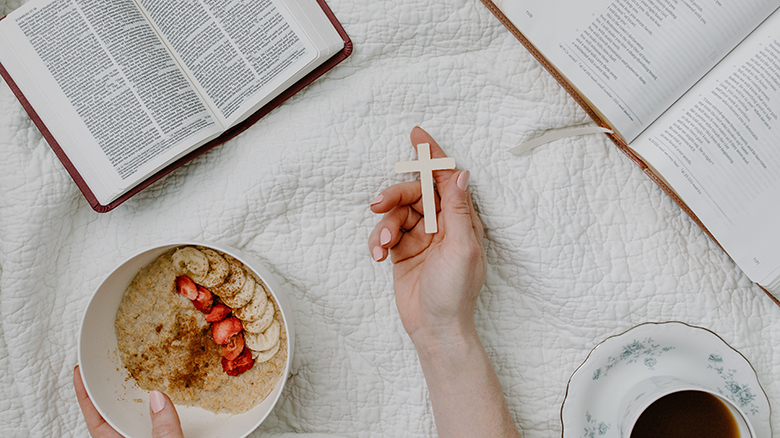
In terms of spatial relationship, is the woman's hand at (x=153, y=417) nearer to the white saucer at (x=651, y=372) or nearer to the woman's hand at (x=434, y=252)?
the woman's hand at (x=434, y=252)

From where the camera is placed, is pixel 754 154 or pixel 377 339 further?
pixel 377 339

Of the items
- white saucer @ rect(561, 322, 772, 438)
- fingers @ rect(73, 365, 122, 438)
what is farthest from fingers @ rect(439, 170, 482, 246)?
fingers @ rect(73, 365, 122, 438)

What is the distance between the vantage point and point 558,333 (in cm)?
91

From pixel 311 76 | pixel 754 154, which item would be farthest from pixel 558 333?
pixel 311 76

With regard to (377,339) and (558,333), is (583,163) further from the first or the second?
(377,339)

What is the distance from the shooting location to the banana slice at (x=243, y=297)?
839mm

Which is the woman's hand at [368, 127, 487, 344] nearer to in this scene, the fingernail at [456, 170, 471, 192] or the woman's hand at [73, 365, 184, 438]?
the fingernail at [456, 170, 471, 192]

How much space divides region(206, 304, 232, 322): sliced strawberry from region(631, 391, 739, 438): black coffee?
2.19 feet

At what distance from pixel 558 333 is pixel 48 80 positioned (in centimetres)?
99

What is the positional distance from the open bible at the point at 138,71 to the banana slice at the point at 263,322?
0.99 feet

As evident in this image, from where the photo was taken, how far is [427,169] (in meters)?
0.79

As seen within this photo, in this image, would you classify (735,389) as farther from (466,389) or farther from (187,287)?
(187,287)

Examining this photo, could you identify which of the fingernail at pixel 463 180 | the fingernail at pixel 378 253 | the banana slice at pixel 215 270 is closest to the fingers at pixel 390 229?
the fingernail at pixel 378 253

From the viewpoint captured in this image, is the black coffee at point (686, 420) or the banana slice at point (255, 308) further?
the banana slice at point (255, 308)
